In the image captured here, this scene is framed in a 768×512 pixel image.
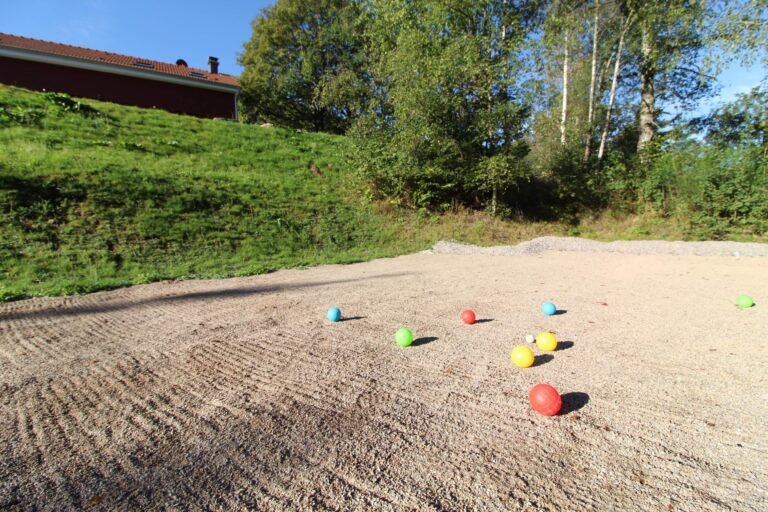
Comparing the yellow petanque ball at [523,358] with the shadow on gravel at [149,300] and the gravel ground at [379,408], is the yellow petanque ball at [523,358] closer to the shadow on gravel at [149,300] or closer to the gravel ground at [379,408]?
the gravel ground at [379,408]

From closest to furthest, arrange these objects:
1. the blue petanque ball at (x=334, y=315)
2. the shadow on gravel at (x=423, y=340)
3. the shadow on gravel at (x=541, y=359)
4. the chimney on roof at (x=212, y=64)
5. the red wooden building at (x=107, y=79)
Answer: the shadow on gravel at (x=541, y=359) < the shadow on gravel at (x=423, y=340) < the blue petanque ball at (x=334, y=315) < the red wooden building at (x=107, y=79) < the chimney on roof at (x=212, y=64)

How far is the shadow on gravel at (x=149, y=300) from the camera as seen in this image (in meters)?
5.02

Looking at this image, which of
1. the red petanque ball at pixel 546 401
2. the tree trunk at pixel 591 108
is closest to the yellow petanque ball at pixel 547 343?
the red petanque ball at pixel 546 401

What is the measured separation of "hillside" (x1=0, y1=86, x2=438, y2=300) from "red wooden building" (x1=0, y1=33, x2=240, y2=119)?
7.23m

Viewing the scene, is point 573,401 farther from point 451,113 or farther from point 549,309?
point 451,113

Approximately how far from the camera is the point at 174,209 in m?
9.95

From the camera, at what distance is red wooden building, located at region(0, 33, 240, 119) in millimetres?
19438

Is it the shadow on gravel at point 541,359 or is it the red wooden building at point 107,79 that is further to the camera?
the red wooden building at point 107,79

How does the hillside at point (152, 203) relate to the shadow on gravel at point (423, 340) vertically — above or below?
above

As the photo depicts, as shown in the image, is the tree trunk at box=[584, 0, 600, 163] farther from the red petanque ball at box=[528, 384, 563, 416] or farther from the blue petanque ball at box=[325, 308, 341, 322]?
the red petanque ball at box=[528, 384, 563, 416]

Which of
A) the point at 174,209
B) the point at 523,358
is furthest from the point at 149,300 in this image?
the point at 523,358

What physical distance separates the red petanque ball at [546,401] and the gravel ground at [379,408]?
0.24 ft

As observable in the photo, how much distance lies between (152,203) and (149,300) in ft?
16.7

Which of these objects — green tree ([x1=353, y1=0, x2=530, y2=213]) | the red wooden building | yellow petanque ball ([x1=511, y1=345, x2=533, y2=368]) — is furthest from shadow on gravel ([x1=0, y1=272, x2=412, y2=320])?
the red wooden building
